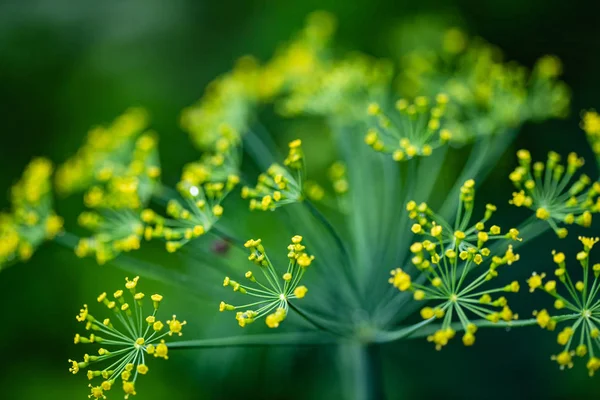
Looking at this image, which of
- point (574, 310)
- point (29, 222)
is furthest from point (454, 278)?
point (29, 222)

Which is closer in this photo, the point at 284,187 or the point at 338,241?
the point at 284,187

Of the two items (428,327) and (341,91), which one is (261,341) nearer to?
(428,327)

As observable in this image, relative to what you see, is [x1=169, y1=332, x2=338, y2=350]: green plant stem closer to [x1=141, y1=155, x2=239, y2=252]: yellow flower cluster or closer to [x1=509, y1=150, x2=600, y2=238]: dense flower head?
[x1=141, y1=155, x2=239, y2=252]: yellow flower cluster

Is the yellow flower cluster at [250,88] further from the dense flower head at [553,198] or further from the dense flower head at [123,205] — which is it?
the dense flower head at [553,198]

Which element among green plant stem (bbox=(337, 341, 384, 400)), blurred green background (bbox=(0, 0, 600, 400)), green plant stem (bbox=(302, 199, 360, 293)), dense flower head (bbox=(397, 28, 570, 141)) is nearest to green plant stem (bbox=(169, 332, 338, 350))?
green plant stem (bbox=(337, 341, 384, 400))

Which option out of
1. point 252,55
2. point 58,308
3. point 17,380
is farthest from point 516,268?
point 17,380

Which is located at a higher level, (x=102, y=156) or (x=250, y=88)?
(x=250, y=88)

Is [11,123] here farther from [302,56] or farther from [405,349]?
[405,349]
